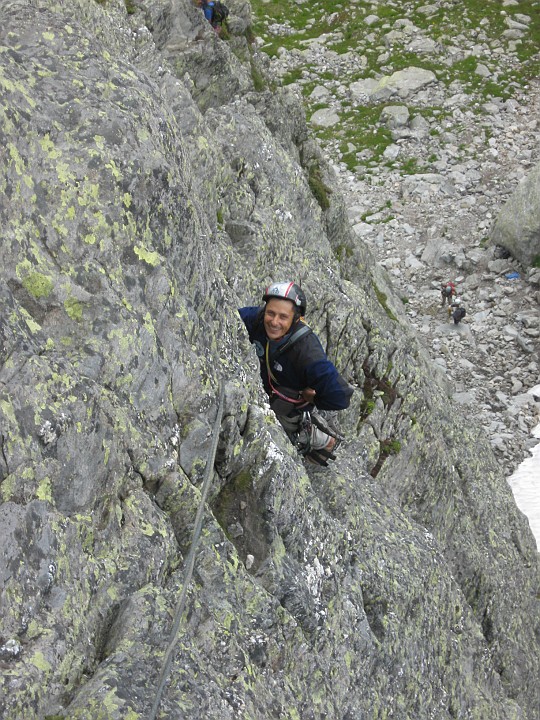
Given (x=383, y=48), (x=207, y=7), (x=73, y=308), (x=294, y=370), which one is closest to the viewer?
(x=73, y=308)

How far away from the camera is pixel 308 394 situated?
1104 cm

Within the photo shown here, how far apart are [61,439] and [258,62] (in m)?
21.9

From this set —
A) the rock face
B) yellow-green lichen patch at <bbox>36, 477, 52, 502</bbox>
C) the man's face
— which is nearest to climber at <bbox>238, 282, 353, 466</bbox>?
the man's face

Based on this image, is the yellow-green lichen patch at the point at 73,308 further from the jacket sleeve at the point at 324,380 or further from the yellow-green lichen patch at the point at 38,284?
the jacket sleeve at the point at 324,380

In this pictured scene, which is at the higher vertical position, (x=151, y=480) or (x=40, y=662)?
(x=40, y=662)

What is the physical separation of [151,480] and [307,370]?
3187 millimetres

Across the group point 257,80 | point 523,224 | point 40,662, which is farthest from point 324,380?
point 523,224

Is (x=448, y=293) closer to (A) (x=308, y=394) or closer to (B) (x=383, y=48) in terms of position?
(B) (x=383, y=48)

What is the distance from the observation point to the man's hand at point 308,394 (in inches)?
Answer: 432

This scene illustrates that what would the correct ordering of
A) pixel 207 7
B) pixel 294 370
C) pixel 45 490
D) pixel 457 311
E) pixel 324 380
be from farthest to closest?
pixel 457 311, pixel 207 7, pixel 294 370, pixel 324 380, pixel 45 490

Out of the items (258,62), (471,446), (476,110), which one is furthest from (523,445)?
(476,110)

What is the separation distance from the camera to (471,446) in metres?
22.8

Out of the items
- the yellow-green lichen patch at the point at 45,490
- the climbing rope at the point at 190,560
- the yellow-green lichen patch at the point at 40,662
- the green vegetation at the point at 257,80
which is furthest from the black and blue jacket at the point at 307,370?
the green vegetation at the point at 257,80

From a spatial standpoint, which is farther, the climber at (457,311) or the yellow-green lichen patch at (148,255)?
the climber at (457,311)
